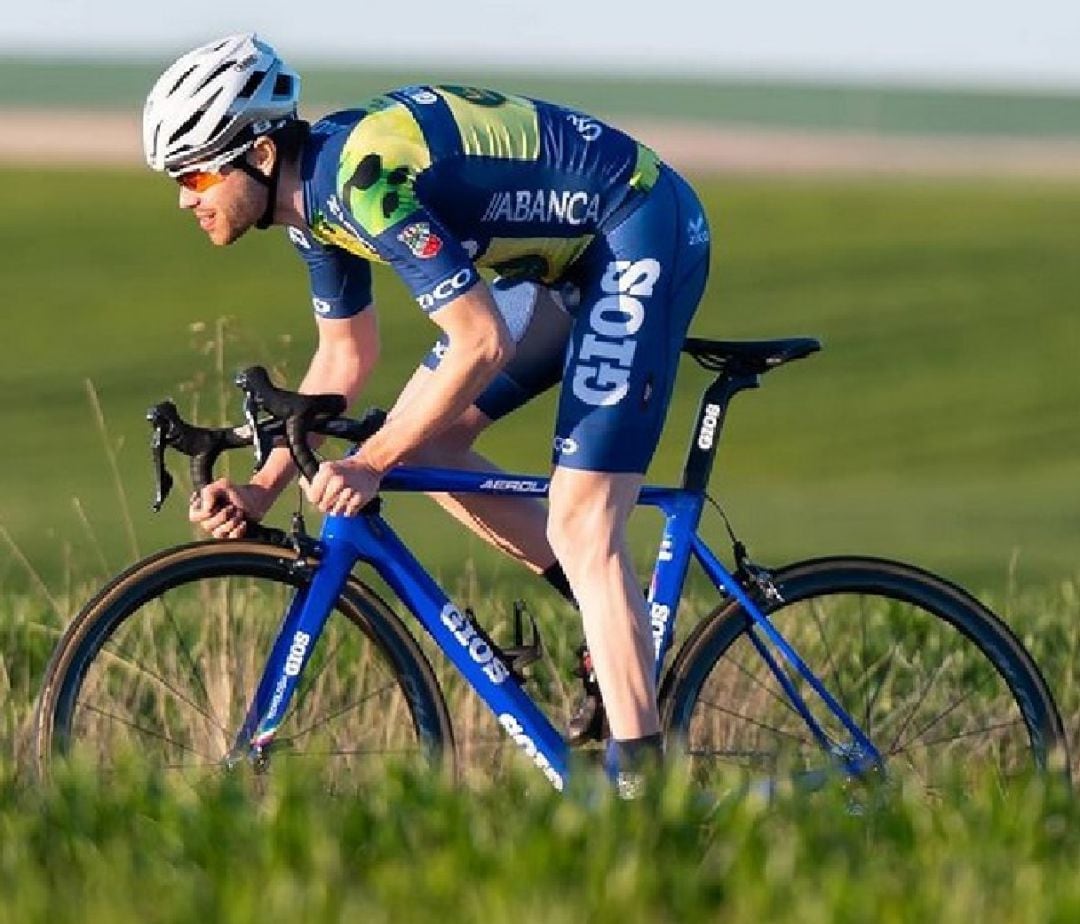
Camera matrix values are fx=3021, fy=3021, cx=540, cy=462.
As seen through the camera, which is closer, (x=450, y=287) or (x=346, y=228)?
(x=450, y=287)

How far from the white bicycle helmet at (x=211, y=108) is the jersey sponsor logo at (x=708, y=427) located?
3.80 feet

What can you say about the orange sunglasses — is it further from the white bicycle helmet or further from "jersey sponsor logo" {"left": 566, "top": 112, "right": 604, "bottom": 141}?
"jersey sponsor logo" {"left": 566, "top": 112, "right": 604, "bottom": 141}

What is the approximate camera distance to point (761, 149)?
235 feet

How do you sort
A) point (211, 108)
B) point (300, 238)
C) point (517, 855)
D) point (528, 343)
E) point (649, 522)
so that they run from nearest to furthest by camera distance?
point (517, 855)
point (211, 108)
point (300, 238)
point (528, 343)
point (649, 522)

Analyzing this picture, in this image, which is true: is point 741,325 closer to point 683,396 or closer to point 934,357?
point 934,357

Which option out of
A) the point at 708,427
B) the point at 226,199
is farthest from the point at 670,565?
the point at 226,199

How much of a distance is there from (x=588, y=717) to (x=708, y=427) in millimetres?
690

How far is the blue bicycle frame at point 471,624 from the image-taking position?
251 inches

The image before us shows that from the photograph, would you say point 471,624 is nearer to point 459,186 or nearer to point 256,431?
point 256,431

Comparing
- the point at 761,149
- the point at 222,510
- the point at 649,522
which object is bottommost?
the point at 761,149

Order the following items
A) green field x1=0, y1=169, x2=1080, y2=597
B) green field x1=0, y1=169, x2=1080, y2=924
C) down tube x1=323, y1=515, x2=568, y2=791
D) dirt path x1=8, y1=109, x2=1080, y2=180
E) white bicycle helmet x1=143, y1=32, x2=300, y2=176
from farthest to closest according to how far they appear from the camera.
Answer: dirt path x1=8, y1=109, x2=1080, y2=180 → green field x1=0, y1=169, x2=1080, y2=597 → down tube x1=323, y1=515, x2=568, y2=791 → white bicycle helmet x1=143, y1=32, x2=300, y2=176 → green field x1=0, y1=169, x2=1080, y2=924

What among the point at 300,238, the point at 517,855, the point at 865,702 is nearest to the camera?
the point at 517,855

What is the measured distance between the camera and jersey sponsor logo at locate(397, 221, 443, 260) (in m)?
6.02

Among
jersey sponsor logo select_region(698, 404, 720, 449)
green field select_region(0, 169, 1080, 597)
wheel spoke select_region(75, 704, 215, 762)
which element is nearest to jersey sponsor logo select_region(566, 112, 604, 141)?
jersey sponsor logo select_region(698, 404, 720, 449)
